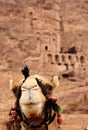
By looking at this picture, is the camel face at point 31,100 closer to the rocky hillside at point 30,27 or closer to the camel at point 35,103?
the camel at point 35,103

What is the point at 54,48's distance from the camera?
61844 millimetres

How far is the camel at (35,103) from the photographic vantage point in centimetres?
436

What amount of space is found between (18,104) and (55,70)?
1759 inches

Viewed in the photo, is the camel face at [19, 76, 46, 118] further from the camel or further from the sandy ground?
the sandy ground

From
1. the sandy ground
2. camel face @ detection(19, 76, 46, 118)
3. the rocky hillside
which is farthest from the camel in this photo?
the rocky hillside

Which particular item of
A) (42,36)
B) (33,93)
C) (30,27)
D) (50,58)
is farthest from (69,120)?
(30,27)

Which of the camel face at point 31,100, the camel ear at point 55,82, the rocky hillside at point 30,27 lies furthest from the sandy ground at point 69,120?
the rocky hillside at point 30,27

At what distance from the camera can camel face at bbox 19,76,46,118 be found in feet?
14.2

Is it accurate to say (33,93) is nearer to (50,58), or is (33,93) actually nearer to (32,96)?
(32,96)

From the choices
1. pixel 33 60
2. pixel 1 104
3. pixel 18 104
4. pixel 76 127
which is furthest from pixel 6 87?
pixel 18 104

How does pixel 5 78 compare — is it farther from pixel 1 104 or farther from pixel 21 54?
pixel 21 54

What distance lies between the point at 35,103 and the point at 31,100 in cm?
5

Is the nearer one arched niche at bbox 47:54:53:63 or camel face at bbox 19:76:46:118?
camel face at bbox 19:76:46:118

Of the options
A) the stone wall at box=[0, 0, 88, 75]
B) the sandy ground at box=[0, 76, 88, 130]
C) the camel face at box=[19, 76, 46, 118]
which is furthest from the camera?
the stone wall at box=[0, 0, 88, 75]
